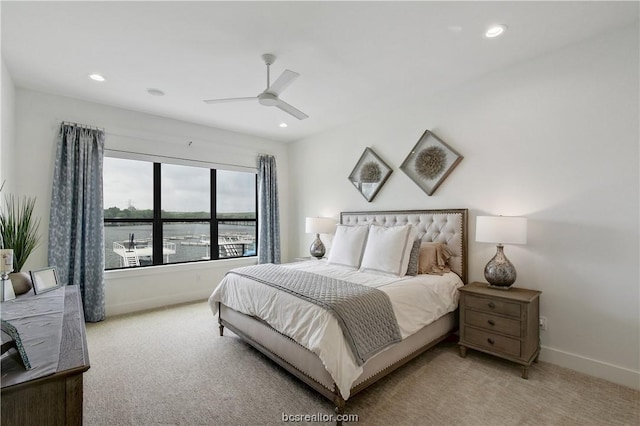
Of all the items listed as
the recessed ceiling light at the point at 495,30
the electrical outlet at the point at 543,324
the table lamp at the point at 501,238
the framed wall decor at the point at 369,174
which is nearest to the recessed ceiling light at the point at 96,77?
the framed wall decor at the point at 369,174

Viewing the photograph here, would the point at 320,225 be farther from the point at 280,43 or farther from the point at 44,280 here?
the point at 44,280

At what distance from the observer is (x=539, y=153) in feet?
9.11

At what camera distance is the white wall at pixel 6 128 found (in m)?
2.82

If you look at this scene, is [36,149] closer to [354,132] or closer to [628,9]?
[354,132]

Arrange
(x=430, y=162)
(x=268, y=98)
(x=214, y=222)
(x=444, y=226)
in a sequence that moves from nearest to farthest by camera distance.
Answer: (x=268, y=98)
(x=444, y=226)
(x=430, y=162)
(x=214, y=222)

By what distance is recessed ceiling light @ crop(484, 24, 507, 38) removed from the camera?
2332 mm

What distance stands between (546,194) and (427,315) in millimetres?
1565

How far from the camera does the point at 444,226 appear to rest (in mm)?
3402

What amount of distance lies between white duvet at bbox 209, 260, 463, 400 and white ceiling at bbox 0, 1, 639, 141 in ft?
6.88

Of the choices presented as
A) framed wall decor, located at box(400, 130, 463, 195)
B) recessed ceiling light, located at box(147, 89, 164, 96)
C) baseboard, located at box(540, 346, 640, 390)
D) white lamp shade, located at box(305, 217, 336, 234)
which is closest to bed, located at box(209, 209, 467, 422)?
framed wall decor, located at box(400, 130, 463, 195)

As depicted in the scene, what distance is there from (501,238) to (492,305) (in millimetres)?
600

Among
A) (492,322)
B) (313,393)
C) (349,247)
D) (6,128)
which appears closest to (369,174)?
(349,247)

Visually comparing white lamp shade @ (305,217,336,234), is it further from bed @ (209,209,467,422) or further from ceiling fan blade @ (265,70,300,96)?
ceiling fan blade @ (265,70,300,96)

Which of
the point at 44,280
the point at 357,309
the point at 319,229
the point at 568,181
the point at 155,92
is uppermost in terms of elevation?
the point at 155,92
